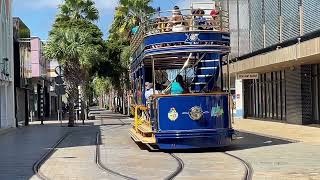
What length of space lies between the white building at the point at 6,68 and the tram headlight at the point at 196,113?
1824cm

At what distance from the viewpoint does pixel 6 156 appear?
17156mm

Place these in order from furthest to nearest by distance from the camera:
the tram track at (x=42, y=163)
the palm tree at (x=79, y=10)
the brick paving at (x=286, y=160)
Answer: the palm tree at (x=79, y=10)
the tram track at (x=42, y=163)
the brick paving at (x=286, y=160)

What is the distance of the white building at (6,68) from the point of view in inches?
1310

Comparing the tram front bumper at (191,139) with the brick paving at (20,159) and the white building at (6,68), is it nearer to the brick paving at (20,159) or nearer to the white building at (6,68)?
the brick paving at (20,159)

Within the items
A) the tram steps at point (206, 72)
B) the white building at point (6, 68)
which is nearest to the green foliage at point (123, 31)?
the white building at point (6, 68)

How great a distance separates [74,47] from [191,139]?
2418 centimetres

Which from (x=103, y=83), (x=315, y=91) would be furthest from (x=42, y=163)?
(x=103, y=83)

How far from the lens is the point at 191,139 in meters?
16.4

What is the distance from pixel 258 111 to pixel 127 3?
15979 mm

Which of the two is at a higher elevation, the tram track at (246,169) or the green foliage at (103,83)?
the green foliage at (103,83)

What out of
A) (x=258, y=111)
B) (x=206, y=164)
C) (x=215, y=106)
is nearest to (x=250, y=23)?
(x=258, y=111)

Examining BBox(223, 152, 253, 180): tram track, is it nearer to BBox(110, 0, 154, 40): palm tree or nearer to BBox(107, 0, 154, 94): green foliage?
BBox(107, 0, 154, 94): green foliage

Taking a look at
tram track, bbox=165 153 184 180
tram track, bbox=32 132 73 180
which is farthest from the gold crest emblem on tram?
tram track, bbox=32 132 73 180

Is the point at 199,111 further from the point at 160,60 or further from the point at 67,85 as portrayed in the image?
the point at 67,85
